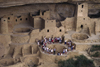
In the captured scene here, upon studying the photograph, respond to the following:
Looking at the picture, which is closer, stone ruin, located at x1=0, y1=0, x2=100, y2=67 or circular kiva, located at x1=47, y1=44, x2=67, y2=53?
stone ruin, located at x1=0, y1=0, x2=100, y2=67

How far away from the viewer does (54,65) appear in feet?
62.7

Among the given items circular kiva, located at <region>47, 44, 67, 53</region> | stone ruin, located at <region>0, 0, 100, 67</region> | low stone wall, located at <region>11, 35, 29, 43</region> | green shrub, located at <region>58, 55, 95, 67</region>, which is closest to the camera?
green shrub, located at <region>58, 55, 95, 67</region>

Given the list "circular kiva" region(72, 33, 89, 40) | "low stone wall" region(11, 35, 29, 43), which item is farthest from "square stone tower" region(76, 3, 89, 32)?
"low stone wall" region(11, 35, 29, 43)

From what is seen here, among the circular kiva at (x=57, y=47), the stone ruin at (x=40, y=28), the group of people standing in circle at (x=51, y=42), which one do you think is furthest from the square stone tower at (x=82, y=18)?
the circular kiva at (x=57, y=47)

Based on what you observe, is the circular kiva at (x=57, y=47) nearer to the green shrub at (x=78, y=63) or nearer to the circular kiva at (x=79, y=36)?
the green shrub at (x=78, y=63)

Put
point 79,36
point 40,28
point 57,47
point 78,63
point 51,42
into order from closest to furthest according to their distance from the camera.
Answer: point 78,63 < point 57,47 < point 51,42 < point 79,36 < point 40,28

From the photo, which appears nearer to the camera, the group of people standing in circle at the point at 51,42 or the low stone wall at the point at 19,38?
the group of people standing in circle at the point at 51,42

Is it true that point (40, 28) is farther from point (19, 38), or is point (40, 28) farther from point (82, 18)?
point (82, 18)

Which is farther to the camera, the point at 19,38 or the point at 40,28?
the point at 40,28

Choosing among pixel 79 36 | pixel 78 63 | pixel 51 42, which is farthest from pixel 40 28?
pixel 78 63

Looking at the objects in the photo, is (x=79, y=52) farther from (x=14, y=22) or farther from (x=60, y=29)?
(x=14, y=22)

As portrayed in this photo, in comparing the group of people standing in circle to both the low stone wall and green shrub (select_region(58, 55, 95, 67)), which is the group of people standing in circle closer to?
green shrub (select_region(58, 55, 95, 67))

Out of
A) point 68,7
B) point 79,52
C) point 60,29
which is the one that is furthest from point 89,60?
point 68,7

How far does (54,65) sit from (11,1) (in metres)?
7.35
